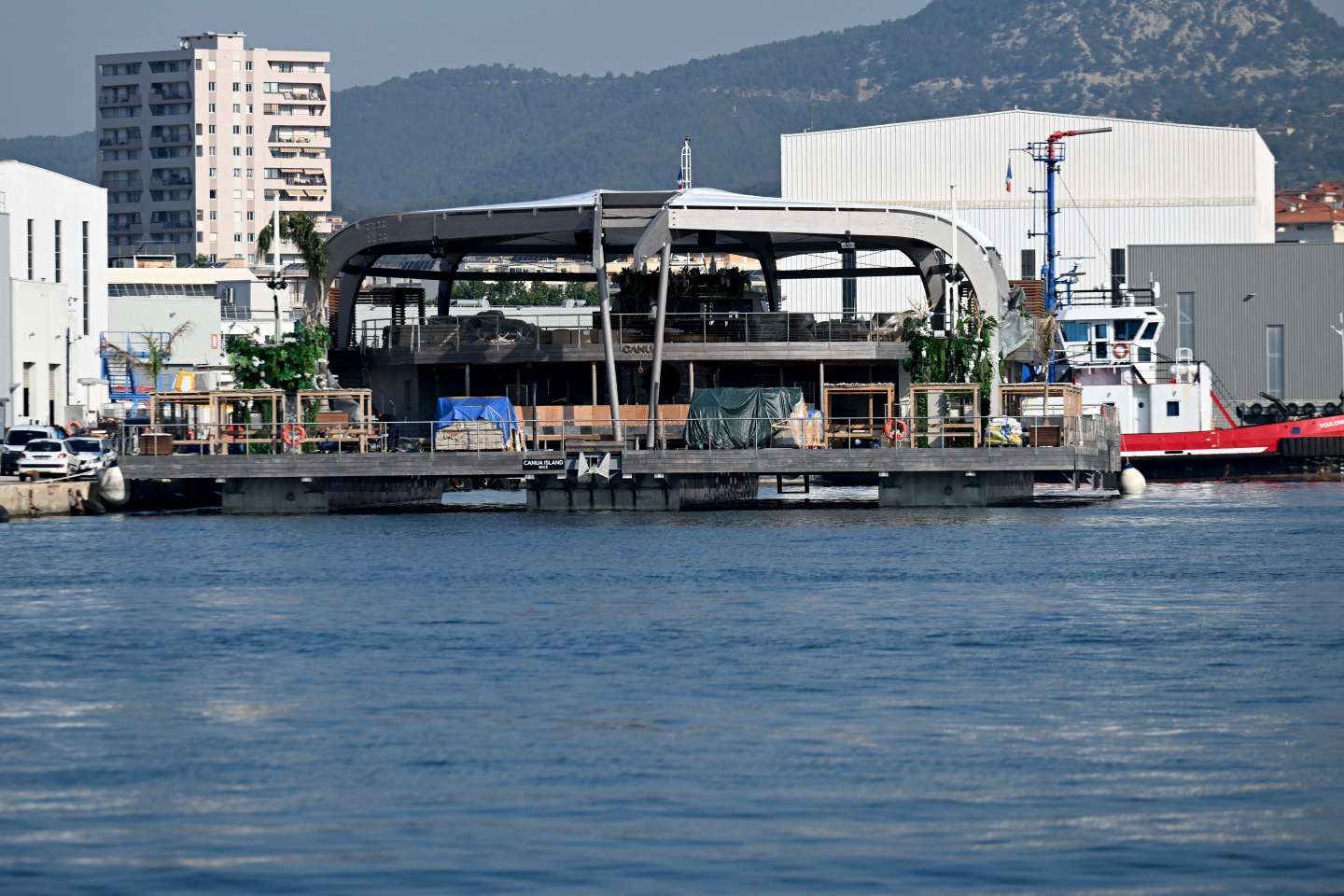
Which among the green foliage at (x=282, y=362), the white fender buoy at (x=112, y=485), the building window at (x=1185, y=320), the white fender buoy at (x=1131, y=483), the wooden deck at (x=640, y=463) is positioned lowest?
the white fender buoy at (x=1131, y=483)

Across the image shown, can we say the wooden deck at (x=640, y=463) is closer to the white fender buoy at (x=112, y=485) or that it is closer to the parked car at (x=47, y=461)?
the white fender buoy at (x=112, y=485)

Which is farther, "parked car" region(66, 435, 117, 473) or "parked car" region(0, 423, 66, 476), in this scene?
"parked car" region(0, 423, 66, 476)

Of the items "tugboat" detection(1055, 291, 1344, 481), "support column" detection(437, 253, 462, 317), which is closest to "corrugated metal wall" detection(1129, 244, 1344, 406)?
"tugboat" detection(1055, 291, 1344, 481)

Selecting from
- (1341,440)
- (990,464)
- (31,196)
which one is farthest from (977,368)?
(31,196)

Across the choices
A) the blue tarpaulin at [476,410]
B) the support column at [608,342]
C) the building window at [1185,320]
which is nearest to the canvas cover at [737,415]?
the support column at [608,342]

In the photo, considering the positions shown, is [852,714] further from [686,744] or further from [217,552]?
[217,552]

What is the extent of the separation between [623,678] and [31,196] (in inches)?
3418

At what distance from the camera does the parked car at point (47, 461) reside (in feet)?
241

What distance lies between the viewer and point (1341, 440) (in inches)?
3501

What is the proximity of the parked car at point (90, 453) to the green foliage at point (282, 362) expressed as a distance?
5690 mm

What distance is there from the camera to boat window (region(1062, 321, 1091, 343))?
297 ft

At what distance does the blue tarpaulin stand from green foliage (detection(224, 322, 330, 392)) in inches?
195

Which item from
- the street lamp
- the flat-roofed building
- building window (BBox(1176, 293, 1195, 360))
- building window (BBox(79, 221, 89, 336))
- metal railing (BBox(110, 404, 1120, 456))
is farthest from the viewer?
building window (BBox(79, 221, 89, 336))

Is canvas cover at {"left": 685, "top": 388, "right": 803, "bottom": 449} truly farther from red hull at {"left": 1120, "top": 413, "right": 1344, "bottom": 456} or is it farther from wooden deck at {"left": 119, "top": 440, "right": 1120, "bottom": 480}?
red hull at {"left": 1120, "top": 413, "right": 1344, "bottom": 456}
